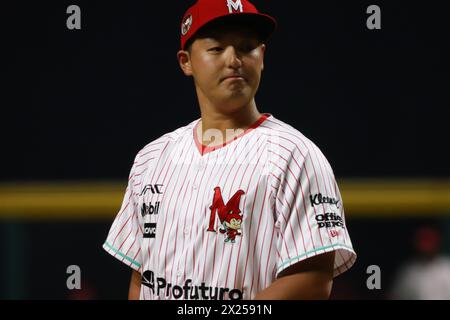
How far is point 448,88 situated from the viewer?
263 inches

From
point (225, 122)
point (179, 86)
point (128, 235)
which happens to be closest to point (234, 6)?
point (225, 122)

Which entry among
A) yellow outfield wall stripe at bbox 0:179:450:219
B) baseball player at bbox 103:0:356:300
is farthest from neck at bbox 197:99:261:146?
yellow outfield wall stripe at bbox 0:179:450:219

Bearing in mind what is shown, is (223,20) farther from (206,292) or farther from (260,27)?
(206,292)

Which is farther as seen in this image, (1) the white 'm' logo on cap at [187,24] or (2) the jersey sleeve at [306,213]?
(1) the white 'm' logo on cap at [187,24]

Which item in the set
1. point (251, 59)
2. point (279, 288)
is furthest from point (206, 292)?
point (251, 59)

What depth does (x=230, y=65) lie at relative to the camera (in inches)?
80.4

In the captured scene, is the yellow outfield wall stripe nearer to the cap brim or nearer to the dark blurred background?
the dark blurred background

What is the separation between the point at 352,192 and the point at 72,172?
242cm

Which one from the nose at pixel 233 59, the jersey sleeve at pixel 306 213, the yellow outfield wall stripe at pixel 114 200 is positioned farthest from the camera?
the yellow outfield wall stripe at pixel 114 200

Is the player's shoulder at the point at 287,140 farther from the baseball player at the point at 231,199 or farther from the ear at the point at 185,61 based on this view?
the ear at the point at 185,61

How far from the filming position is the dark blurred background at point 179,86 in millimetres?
6289

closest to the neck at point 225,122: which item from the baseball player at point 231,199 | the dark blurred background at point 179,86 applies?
the baseball player at point 231,199

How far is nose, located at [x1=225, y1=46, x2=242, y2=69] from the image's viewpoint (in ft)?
6.69

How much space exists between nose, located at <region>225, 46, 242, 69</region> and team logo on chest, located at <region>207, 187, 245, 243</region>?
1.12 ft
